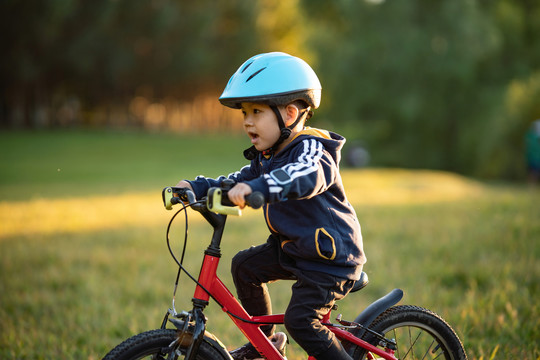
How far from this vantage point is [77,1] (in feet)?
→ 128

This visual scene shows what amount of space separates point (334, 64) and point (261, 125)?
34.1 metres

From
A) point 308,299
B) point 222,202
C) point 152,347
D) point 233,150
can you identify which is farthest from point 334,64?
point 152,347

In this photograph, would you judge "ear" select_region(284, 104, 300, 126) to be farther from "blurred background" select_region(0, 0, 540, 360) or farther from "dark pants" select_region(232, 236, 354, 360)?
"blurred background" select_region(0, 0, 540, 360)

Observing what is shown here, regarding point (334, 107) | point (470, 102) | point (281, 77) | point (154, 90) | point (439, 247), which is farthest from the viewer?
point (154, 90)

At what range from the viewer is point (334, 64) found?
3594cm

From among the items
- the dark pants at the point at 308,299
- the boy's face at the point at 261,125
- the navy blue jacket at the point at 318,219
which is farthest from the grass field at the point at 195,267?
the boy's face at the point at 261,125

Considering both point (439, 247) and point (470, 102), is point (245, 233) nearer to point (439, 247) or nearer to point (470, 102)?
point (439, 247)

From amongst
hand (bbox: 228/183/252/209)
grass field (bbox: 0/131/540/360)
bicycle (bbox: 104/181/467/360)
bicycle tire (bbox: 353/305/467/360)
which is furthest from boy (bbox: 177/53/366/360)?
grass field (bbox: 0/131/540/360)

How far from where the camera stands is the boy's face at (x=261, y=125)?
2.89 meters

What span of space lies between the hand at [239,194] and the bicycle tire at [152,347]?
2.30 feet

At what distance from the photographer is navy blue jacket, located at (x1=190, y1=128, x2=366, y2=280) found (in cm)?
277

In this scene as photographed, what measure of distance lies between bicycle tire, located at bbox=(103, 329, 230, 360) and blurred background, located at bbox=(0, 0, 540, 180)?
26.2 m

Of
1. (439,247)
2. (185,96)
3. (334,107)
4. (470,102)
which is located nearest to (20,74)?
(185,96)

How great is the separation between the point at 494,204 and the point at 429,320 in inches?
352
